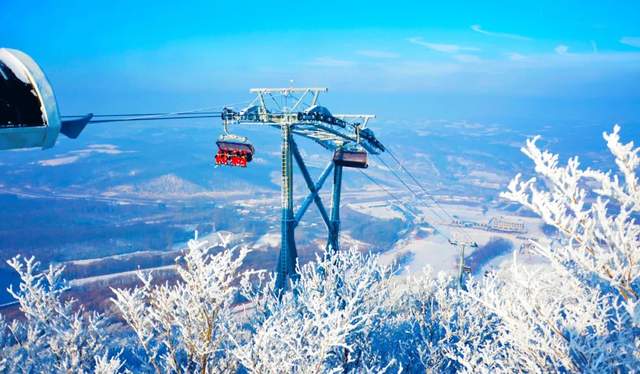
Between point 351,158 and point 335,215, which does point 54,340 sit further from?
point 335,215

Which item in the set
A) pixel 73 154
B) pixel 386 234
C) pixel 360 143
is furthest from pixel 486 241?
pixel 73 154

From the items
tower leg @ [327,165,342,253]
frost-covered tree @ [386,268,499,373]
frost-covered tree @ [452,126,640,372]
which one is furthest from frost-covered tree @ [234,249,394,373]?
tower leg @ [327,165,342,253]

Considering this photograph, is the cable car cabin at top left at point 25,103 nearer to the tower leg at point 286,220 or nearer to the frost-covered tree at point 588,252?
the frost-covered tree at point 588,252

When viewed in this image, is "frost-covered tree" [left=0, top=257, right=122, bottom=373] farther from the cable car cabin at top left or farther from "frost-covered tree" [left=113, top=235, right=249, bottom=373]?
the cable car cabin at top left

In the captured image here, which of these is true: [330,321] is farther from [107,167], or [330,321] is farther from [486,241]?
[107,167]

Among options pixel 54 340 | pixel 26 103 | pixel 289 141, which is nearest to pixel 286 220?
pixel 289 141
